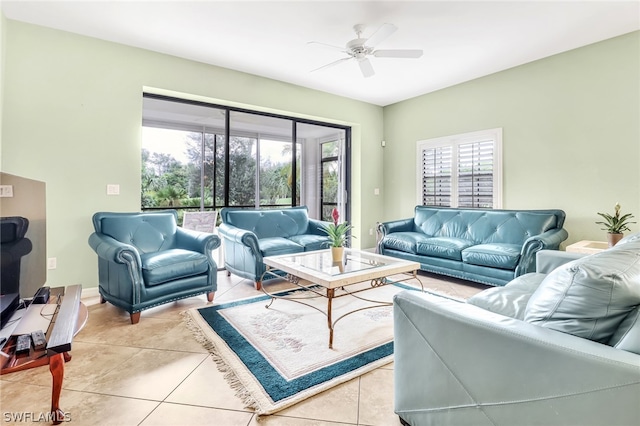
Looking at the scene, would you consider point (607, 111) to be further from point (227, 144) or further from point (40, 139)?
point (40, 139)

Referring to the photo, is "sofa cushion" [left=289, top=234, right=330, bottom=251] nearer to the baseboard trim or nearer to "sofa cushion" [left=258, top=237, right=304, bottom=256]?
"sofa cushion" [left=258, top=237, right=304, bottom=256]

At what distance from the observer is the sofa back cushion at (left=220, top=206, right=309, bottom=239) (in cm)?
418

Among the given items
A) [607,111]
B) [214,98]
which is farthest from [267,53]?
[607,111]

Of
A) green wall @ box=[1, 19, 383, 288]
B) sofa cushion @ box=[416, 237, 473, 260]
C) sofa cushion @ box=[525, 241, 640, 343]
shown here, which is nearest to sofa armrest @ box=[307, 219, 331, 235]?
sofa cushion @ box=[416, 237, 473, 260]

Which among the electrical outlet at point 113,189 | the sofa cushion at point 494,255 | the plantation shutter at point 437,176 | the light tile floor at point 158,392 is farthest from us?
the plantation shutter at point 437,176

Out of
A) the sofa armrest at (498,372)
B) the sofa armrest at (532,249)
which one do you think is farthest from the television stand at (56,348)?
the sofa armrest at (532,249)

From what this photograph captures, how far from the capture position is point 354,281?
2.34 m

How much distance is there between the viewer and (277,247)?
12.2 feet

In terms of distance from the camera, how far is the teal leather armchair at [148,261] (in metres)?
2.64

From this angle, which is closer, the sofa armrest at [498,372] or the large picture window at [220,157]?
the sofa armrest at [498,372]

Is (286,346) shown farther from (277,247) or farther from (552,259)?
(552,259)

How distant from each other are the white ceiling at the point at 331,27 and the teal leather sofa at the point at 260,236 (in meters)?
1.99

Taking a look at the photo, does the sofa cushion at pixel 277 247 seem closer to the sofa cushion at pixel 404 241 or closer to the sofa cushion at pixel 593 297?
the sofa cushion at pixel 404 241

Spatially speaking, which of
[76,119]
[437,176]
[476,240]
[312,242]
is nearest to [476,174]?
[437,176]
